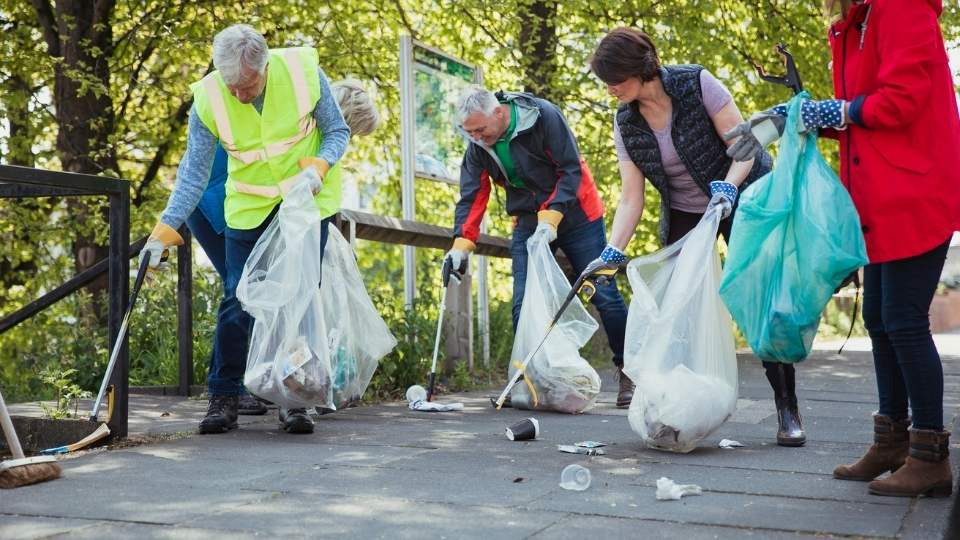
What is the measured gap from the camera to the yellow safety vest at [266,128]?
15.8 feet

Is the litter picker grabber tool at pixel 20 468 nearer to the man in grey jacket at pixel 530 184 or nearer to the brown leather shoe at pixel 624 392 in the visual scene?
the man in grey jacket at pixel 530 184

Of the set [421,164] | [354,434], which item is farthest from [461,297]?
[354,434]

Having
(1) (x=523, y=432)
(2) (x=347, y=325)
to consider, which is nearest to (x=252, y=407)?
(2) (x=347, y=325)

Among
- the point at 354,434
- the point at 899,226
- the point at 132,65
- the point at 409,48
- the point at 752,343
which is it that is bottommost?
the point at 354,434

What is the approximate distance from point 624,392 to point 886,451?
2.51 m

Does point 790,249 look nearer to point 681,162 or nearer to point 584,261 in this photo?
point 681,162

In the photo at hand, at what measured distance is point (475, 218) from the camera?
6238 millimetres

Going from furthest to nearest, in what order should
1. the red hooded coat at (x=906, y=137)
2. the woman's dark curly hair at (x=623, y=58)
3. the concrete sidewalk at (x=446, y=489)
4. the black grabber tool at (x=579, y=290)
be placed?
the black grabber tool at (x=579, y=290) < the woman's dark curly hair at (x=623, y=58) < the red hooded coat at (x=906, y=137) < the concrete sidewalk at (x=446, y=489)

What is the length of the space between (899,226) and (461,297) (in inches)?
177

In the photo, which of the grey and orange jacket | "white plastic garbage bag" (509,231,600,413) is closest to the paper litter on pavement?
"white plastic garbage bag" (509,231,600,413)

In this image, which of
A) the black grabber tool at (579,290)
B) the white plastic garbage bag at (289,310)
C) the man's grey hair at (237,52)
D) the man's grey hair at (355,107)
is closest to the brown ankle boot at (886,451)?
the black grabber tool at (579,290)

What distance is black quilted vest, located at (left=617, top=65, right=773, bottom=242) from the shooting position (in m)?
4.70

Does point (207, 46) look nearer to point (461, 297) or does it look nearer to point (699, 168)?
point (461, 297)

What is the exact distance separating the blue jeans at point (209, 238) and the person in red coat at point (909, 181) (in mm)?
2960
